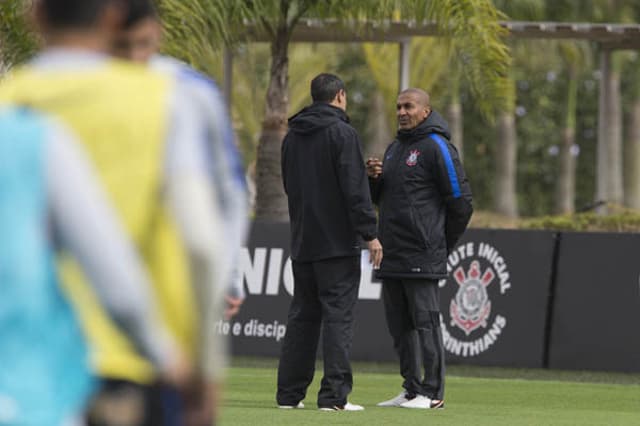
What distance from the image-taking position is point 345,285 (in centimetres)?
1016

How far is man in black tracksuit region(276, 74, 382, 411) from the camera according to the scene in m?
10.1

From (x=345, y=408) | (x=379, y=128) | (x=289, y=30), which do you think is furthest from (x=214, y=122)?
(x=379, y=128)

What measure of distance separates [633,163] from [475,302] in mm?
26624

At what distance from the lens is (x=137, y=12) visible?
354 centimetres

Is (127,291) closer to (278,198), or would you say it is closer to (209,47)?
(209,47)

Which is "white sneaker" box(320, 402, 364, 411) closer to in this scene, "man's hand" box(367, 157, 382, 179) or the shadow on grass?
"man's hand" box(367, 157, 382, 179)

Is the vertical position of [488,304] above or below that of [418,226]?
below

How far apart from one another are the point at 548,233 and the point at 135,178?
39.5 ft

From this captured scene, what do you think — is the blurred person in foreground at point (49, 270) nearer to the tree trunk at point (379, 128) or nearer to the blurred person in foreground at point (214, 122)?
the blurred person in foreground at point (214, 122)

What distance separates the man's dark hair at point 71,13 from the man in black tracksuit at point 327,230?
22.4ft

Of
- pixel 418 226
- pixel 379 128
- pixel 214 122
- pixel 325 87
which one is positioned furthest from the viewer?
pixel 379 128

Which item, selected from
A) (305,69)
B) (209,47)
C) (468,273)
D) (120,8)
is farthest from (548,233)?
(305,69)

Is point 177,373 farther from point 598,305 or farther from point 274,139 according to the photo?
point 274,139

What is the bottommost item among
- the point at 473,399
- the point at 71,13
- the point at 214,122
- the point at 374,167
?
the point at 473,399
